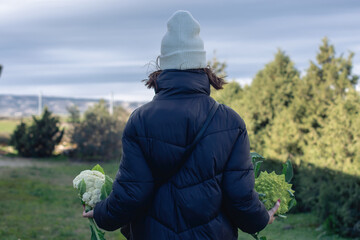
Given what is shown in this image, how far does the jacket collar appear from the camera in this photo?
202 centimetres

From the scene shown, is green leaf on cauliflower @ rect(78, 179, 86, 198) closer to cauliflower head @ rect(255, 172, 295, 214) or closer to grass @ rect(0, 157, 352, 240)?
cauliflower head @ rect(255, 172, 295, 214)

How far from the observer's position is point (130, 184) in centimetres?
194

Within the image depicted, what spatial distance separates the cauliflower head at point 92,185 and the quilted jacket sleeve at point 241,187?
0.80 meters

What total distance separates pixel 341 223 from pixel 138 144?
583cm

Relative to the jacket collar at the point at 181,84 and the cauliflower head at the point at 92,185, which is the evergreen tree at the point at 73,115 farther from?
the jacket collar at the point at 181,84

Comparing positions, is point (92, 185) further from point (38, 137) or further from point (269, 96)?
point (38, 137)

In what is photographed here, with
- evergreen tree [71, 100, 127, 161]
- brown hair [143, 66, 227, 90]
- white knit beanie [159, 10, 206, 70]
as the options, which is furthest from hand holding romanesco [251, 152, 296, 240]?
evergreen tree [71, 100, 127, 161]

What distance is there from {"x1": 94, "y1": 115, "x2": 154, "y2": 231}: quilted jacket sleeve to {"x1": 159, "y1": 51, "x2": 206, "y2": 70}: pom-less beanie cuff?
38cm

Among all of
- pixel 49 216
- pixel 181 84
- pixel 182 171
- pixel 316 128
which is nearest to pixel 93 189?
pixel 182 171

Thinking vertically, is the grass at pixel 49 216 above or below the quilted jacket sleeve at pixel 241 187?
below

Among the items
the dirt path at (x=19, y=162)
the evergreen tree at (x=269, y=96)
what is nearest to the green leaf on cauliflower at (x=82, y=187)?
the evergreen tree at (x=269, y=96)

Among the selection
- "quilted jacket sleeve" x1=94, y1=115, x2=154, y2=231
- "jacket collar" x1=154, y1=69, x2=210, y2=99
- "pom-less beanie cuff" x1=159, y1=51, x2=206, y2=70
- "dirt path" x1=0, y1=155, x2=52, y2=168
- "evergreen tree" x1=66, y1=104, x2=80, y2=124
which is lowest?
"dirt path" x1=0, y1=155, x2=52, y2=168

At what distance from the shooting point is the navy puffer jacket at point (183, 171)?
1924mm

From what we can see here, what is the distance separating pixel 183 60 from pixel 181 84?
14cm
